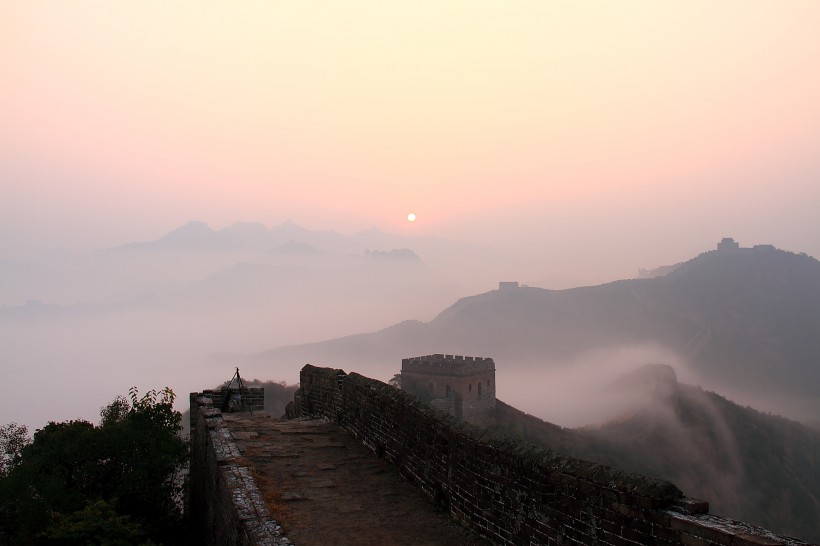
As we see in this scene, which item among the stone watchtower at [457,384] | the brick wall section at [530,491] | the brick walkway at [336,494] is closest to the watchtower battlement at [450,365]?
the stone watchtower at [457,384]

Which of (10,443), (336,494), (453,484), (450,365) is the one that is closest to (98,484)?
(10,443)

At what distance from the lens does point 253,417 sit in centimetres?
1498

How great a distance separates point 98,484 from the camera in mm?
13148

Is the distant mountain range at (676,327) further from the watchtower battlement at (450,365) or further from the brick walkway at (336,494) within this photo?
the brick walkway at (336,494)

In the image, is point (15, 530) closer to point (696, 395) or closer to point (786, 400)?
point (696, 395)

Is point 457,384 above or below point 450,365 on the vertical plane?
below

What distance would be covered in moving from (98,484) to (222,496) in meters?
5.50

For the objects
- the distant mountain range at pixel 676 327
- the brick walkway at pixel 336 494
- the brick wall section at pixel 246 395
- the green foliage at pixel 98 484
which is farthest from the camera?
the distant mountain range at pixel 676 327

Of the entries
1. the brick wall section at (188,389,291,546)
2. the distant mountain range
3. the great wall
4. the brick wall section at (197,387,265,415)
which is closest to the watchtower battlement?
the brick wall section at (197,387,265,415)

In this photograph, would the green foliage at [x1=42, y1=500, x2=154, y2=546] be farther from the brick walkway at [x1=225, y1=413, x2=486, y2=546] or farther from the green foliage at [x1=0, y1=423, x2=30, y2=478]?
the green foliage at [x1=0, y1=423, x2=30, y2=478]

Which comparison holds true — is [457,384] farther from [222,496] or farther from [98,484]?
[222,496]

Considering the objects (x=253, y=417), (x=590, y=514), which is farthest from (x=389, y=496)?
(x=253, y=417)

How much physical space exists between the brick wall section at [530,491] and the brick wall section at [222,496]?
2285mm

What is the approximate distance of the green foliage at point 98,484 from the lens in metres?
10.6
